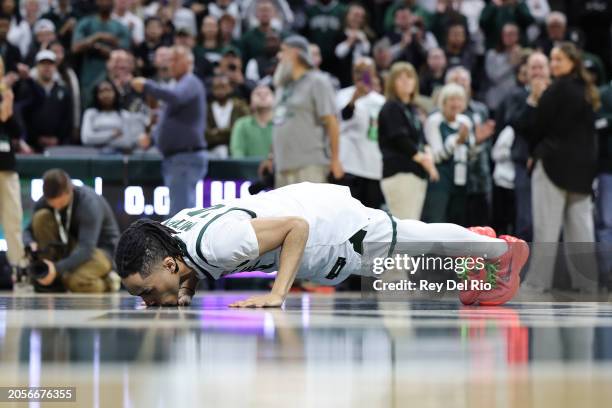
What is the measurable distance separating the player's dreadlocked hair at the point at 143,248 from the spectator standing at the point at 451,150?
568 cm

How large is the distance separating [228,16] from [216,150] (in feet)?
9.84

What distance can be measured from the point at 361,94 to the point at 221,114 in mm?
2062

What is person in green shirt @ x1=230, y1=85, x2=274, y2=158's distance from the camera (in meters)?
12.5

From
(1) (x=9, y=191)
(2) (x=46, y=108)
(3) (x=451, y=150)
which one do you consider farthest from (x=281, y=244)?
(2) (x=46, y=108)

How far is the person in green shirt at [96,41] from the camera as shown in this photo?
1446 centimetres

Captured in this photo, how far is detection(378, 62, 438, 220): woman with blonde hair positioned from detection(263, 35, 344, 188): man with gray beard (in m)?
0.45

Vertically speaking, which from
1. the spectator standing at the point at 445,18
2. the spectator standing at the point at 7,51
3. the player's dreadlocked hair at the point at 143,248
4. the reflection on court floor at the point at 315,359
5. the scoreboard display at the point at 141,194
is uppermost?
the spectator standing at the point at 445,18

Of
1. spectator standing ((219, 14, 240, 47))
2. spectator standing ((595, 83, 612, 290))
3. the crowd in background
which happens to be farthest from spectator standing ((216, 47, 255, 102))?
spectator standing ((595, 83, 612, 290))

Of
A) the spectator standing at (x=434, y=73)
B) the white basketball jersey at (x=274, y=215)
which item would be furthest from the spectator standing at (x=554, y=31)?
the white basketball jersey at (x=274, y=215)

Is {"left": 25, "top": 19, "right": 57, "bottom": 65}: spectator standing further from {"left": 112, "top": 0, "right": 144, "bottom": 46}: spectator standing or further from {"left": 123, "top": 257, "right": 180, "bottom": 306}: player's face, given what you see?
{"left": 123, "top": 257, "right": 180, "bottom": 306}: player's face

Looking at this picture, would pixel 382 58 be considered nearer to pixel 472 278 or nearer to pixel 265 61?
pixel 265 61

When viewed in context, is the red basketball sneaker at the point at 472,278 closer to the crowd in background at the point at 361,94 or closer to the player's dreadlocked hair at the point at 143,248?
the player's dreadlocked hair at the point at 143,248

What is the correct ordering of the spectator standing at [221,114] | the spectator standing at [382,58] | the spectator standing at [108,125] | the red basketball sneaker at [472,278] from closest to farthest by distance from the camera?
the red basketball sneaker at [472,278] → the spectator standing at [108,125] → the spectator standing at [221,114] → the spectator standing at [382,58]

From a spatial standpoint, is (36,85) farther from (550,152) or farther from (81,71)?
(550,152)
